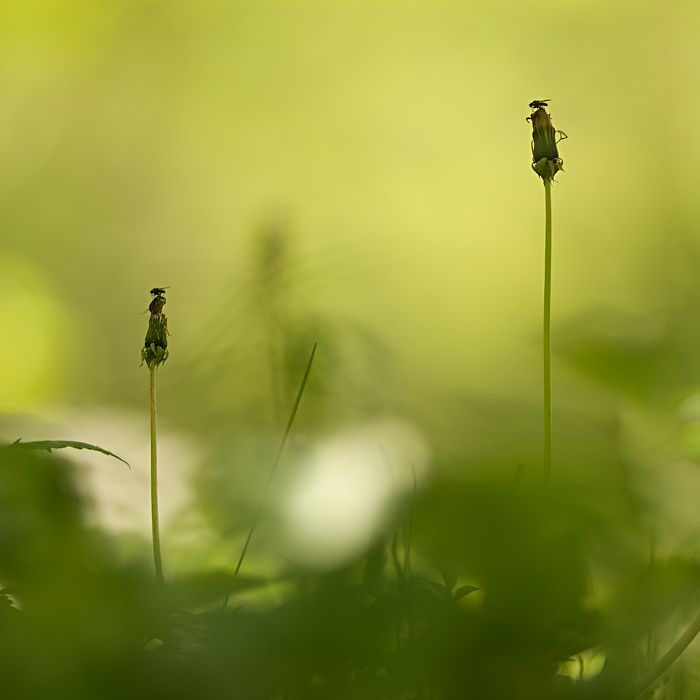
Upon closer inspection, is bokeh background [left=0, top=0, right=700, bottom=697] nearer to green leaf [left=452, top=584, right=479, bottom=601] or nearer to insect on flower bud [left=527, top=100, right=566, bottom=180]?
Answer: insect on flower bud [left=527, top=100, right=566, bottom=180]

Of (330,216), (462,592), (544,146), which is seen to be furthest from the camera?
(330,216)

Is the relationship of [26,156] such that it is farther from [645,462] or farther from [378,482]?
[645,462]

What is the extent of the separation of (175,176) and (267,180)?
0.41 feet

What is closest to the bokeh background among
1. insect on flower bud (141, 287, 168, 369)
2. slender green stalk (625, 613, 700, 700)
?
insect on flower bud (141, 287, 168, 369)

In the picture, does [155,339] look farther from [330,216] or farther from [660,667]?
[330,216]

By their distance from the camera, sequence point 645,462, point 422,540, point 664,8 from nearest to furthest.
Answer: point 422,540, point 645,462, point 664,8

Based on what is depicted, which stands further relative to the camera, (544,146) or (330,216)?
(330,216)

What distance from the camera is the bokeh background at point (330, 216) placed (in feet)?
3.50

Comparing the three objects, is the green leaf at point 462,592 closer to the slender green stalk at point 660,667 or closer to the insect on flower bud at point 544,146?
the slender green stalk at point 660,667

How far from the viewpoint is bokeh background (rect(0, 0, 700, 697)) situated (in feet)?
3.50

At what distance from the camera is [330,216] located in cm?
118

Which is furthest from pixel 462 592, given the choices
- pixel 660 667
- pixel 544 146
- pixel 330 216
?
pixel 330 216

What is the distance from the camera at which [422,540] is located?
0.20 metres

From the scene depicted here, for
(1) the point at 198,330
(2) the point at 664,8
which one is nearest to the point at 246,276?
(1) the point at 198,330
